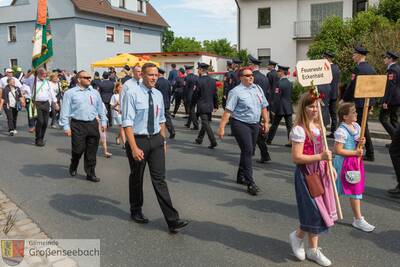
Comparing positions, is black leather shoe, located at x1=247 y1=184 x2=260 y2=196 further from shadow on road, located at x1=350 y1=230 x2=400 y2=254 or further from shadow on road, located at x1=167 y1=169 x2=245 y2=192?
shadow on road, located at x1=350 y1=230 x2=400 y2=254

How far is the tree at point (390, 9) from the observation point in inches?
959

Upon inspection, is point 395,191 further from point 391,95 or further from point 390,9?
point 390,9

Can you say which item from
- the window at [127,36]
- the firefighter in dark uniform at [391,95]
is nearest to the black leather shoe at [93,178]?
the firefighter in dark uniform at [391,95]

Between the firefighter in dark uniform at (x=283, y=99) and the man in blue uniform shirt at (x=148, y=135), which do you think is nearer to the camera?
the man in blue uniform shirt at (x=148, y=135)

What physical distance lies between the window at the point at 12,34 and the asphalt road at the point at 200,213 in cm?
3255

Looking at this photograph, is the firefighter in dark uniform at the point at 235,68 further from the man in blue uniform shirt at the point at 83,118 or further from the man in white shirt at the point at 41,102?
the man in blue uniform shirt at the point at 83,118

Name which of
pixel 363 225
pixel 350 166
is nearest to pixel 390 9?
pixel 350 166

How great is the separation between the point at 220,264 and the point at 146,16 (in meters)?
40.1

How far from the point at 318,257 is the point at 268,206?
70.8 inches

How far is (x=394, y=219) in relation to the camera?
→ 17.3 feet

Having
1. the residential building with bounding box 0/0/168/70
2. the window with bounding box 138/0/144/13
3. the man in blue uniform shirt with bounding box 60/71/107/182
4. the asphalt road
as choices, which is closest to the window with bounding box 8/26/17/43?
the residential building with bounding box 0/0/168/70

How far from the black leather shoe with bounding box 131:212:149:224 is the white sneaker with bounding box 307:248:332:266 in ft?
6.54

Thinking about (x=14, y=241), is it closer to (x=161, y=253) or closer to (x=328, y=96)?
(x=161, y=253)

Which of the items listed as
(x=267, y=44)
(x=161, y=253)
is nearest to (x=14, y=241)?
(x=161, y=253)
